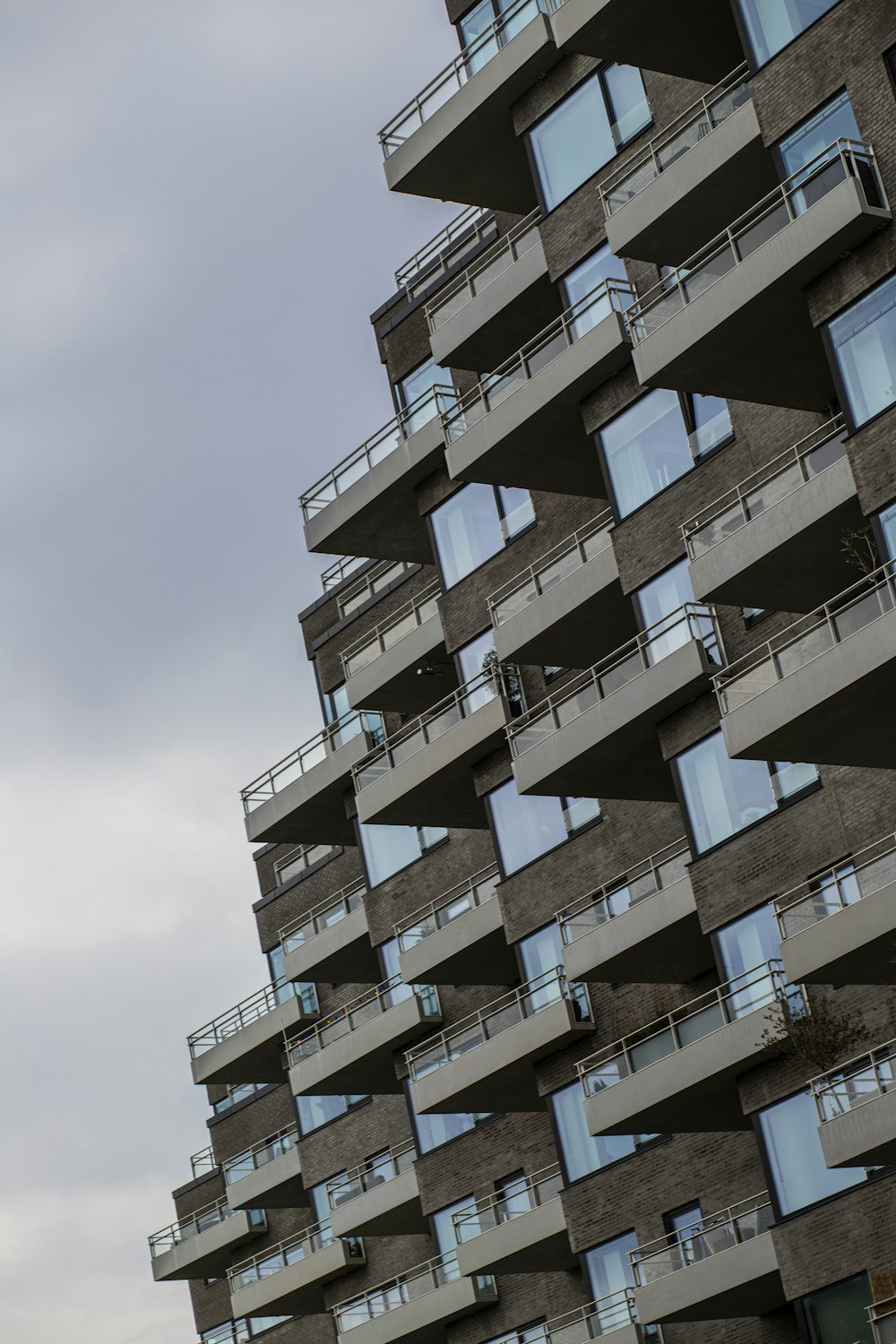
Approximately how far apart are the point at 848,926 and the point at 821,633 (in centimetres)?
403

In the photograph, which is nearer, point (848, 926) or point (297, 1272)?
point (848, 926)

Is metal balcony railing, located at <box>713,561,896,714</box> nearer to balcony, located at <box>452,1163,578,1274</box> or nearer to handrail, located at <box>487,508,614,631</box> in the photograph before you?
handrail, located at <box>487,508,614,631</box>

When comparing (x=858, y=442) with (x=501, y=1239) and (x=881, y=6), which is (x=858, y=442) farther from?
(x=501, y=1239)

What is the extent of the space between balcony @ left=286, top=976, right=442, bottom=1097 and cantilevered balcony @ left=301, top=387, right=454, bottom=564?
1000 centimetres

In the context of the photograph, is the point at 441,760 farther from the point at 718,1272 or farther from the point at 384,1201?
the point at 718,1272

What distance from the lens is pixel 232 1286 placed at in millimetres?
53125

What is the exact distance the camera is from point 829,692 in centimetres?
2544

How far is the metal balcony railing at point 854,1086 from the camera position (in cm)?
2616

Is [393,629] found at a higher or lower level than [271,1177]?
higher

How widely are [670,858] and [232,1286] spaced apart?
84.0 feet

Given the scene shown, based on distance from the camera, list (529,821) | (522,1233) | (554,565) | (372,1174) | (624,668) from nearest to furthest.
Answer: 1. (624,668)
2. (554,565)
3. (522,1233)
4. (529,821)
5. (372,1174)

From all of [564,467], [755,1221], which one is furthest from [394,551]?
[755,1221]

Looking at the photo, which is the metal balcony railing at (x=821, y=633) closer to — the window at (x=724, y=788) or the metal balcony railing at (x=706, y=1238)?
the window at (x=724, y=788)

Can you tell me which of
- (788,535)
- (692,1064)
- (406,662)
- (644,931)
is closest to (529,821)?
(644,931)
